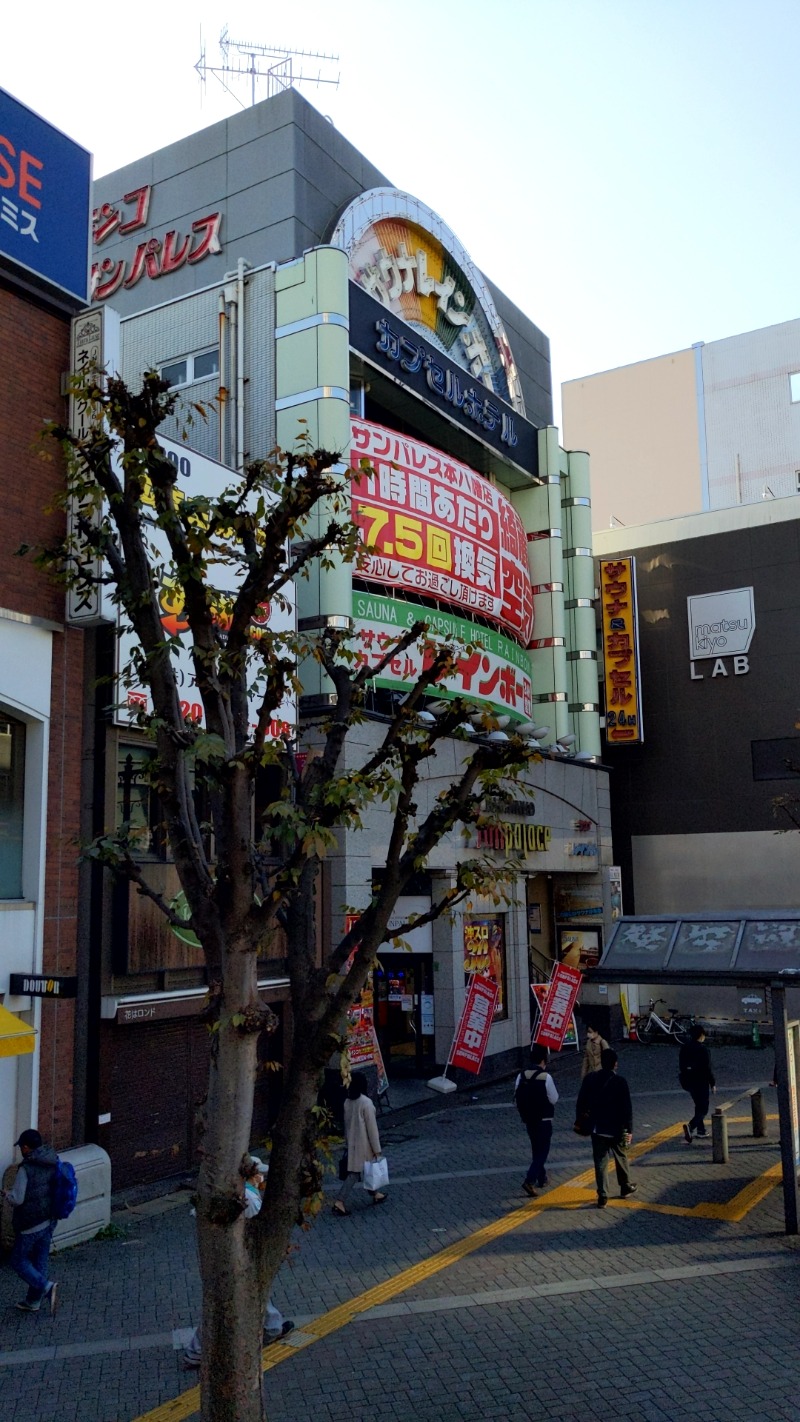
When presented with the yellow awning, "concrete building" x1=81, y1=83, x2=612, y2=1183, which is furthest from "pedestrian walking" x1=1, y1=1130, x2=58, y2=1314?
"concrete building" x1=81, y1=83, x2=612, y2=1183

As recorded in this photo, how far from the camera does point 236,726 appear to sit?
750 cm

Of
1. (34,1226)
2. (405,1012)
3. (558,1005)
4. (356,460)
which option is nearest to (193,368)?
(356,460)

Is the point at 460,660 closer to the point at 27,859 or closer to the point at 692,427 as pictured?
the point at 27,859

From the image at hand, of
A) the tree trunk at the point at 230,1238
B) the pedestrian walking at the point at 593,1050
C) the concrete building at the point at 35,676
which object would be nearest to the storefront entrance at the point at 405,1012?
the pedestrian walking at the point at 593,1050

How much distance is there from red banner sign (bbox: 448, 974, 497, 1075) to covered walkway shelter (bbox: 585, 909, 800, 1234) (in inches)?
223

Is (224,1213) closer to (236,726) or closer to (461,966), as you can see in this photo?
(236,726)

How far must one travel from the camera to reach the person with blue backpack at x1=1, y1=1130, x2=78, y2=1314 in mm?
9727

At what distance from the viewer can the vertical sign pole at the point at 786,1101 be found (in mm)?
11219

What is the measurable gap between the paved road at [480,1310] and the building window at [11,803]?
4032 millimetres

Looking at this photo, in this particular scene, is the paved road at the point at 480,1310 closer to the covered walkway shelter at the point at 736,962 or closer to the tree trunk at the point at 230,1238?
the covered walkway shelter at the point at 736,962

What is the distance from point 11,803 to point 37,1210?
15.5 ft

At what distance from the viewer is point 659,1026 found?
2603 centimetres

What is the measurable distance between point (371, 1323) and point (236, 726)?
543 centimetres

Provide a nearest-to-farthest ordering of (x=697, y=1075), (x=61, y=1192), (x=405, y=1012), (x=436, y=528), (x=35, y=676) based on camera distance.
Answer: (x=61, y=1192)
(x=35, y=676)
(x=697, y=1075)
(x=405, y=1012)
(x=436, y=528)
